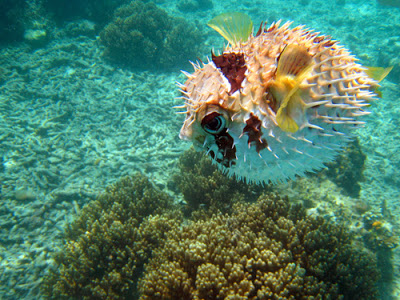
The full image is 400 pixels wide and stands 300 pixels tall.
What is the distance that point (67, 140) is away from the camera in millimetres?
6145

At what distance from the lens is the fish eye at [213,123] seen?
4.91 ft

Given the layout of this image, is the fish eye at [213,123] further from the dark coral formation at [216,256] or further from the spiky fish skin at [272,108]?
the dark coral formation at [216,256]

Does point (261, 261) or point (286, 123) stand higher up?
point (286, 123)

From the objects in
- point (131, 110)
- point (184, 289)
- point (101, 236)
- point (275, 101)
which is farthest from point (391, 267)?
point (131, 110)

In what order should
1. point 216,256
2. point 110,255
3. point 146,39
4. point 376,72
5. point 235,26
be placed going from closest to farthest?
point 376,72 → point 235,26 → point 216,256 → point 110,255 → point 146,39

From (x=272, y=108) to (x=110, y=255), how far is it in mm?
3069

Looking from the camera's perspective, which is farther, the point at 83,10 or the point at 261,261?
the point at 83,10

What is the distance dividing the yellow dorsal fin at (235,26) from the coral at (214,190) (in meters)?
2.17

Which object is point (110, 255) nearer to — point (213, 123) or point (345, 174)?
point (213, 123)

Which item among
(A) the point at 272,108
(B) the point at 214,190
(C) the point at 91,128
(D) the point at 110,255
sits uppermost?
(A) the point at 272,108

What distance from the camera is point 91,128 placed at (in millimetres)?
6562

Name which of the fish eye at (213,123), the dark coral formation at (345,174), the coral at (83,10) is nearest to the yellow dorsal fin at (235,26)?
→ the fish eye at (213,123)

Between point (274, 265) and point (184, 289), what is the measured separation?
3.31 feet

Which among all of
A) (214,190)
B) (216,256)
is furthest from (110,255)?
(214,190)
